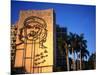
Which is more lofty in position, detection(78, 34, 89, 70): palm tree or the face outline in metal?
the face outline in metal

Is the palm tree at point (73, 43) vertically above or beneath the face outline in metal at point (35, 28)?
beneath

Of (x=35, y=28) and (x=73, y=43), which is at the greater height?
(x=35, y=28)

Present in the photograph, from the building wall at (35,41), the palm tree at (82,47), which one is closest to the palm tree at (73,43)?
the palm tree at (82,47)

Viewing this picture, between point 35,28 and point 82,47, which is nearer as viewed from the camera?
point 35,28

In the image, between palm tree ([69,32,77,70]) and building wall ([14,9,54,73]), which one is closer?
building wall ([14,9,54,73])

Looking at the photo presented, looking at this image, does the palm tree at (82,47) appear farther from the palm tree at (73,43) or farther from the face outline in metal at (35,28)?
the face outline in metal at (35,28)

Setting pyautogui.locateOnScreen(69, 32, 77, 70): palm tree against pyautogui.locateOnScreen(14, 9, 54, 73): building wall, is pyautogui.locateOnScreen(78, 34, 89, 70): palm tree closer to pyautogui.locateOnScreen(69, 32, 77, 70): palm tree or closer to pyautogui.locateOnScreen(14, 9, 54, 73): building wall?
pyautogui.locateOnScreen(69, 32, 77, 70): palm tree

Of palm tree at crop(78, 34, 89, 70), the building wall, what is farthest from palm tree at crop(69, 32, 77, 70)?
the building wall

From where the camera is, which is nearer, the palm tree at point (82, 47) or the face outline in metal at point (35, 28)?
the face outline in metal at point (35, 28)

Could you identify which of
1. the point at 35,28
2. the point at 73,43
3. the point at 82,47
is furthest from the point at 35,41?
the point at 82,47

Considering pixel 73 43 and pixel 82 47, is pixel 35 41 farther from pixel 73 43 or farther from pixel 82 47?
pixel 82 47

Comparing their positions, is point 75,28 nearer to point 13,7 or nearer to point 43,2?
point 43,2

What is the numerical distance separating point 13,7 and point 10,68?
72cm
